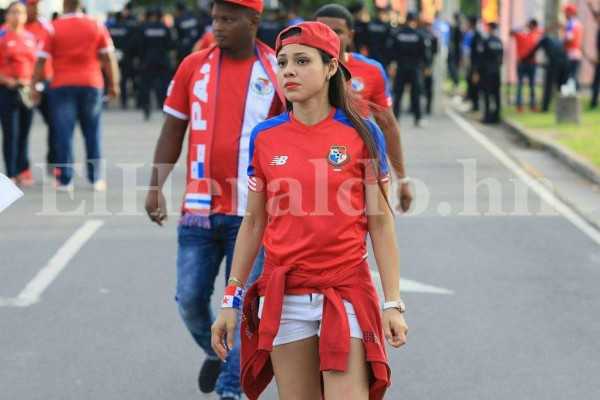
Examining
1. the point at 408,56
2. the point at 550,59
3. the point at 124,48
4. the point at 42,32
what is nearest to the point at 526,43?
the point at 550,59

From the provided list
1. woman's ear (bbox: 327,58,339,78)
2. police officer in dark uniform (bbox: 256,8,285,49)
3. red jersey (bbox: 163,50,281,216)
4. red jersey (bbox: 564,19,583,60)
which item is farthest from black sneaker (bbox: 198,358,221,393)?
red jersey (bbox: 564,19,583,60)

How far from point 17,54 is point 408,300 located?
681 centimetres

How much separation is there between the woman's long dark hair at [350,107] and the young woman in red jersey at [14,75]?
31.1 feet

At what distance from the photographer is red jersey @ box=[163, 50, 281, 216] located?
570 cm

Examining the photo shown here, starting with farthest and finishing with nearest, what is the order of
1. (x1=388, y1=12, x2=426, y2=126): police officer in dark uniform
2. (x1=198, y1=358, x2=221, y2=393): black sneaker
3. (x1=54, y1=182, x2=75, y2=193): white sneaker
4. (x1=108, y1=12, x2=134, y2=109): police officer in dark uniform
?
(x1=108, y1=12, x2=134, y2=109): police officer in dark uniform < (x1=388, y1=12, x2=426, y2=126): police officer in dark uniform < (x1=54, y1=182, x2=75, y2=193): white sneaker < (x1=198, y1=358, x2=221, y2=393): black sneaker

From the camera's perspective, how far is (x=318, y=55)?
14.2 ft

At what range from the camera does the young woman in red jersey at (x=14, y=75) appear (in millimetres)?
13398

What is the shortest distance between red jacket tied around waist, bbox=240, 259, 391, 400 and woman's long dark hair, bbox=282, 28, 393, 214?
0.33 m

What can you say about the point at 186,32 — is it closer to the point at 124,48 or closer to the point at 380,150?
the point at 124,48

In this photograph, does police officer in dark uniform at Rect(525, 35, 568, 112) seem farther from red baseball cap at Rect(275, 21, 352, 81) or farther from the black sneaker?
red baseball cap at Rect(275, 21, 352, 81)

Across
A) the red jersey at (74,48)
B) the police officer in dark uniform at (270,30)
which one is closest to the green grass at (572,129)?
the police officer in dark uniform at (270,30)

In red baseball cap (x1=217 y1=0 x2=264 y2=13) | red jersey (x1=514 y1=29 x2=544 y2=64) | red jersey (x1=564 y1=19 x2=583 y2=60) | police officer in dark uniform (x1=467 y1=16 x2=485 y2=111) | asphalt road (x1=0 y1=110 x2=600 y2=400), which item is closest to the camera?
red baseball cap (x1=217 y1=0 x2=264 y2=13)

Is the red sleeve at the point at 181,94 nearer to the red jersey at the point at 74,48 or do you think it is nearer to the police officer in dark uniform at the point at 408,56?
the red jersey at the point at 74,48

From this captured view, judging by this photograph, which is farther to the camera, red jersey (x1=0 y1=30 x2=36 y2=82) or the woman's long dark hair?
red jersey (x1=0 y1=30 x2=36 y2=82)
